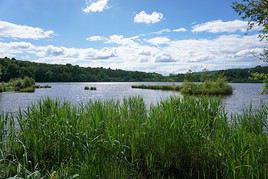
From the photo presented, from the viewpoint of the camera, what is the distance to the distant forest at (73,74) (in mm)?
74188

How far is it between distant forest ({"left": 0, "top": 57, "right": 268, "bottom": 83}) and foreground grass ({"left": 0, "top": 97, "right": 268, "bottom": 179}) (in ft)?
207

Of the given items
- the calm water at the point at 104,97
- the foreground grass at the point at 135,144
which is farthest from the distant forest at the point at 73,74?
the foreground grass at the point at 135,144

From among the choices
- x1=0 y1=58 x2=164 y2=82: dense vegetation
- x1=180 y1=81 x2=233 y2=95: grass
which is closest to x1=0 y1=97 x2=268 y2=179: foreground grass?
x1=180 y1=81 x2=233 y2=95: grass

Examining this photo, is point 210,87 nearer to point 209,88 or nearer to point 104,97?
point 209,88

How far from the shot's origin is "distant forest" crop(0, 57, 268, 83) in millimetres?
74188

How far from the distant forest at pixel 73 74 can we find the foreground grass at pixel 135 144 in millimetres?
63055

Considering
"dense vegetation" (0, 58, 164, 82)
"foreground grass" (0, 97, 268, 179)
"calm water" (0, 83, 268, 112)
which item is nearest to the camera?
"foreground grass" (0, 97, 268, 179)

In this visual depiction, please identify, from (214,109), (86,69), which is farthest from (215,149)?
(86,69)

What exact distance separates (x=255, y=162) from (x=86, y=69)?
365ft

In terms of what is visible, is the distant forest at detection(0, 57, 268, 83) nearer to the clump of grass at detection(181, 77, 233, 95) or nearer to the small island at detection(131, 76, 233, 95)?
the small island at detection(131, 76, 233, 95)

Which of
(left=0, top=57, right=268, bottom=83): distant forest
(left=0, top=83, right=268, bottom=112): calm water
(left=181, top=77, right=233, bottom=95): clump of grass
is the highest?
(left=0, top=57, right=268, bottom=83): distant forest

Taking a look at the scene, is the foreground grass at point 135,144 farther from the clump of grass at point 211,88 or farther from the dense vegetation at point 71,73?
the dense vegetation at point 71,73

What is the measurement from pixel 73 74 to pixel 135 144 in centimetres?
10298

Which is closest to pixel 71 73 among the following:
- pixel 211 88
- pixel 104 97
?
pixel 211 88
